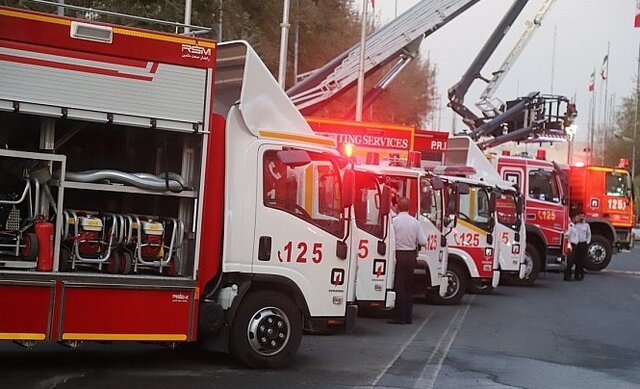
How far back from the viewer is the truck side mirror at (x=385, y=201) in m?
12.2

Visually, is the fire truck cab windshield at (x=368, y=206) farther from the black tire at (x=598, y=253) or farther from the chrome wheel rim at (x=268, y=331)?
the black tire at (x=598, y=253)

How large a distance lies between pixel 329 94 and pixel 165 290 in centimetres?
1855

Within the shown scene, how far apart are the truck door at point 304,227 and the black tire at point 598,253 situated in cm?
1950

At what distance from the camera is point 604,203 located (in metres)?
28.7

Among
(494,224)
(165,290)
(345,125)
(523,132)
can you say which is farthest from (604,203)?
(165,290)

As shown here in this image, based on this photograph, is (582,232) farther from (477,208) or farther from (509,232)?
(477,208)

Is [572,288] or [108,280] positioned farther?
[572,288]

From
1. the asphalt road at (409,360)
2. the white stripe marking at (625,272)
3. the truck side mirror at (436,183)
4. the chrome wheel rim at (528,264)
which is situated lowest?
the asphalt road at (409,360)

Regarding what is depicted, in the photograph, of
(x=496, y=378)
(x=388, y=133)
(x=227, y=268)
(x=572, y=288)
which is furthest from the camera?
(x=572, y=288)

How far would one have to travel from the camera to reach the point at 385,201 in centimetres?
1234

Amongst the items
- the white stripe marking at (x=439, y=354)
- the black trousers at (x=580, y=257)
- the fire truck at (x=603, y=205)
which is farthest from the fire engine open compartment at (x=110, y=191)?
the fire truck at (x=603, y=205)

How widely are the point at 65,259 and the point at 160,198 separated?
3.66ft

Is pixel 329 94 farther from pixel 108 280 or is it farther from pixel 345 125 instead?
pixel 108 280

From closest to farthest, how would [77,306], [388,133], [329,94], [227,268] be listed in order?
1. [77,306]
2. [227,268]
3. [388,133]
4. [329,94]
